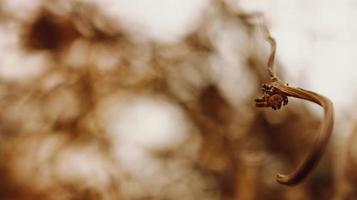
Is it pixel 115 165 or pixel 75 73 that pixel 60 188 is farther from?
pixel 75 73

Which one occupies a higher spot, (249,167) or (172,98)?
(172,98)

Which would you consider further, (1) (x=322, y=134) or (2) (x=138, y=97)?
(2) (x=138, y=97)

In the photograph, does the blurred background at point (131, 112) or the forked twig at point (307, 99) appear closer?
the forked twig at point (307, 99)

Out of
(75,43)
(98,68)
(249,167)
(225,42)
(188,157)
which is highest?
(75,43)

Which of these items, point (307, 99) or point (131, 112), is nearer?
point (307, 99)

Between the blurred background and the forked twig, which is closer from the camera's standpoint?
the forked twig

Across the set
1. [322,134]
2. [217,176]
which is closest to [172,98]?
[217,176]

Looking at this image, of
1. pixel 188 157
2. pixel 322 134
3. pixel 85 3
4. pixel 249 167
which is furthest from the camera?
pixel 85 3

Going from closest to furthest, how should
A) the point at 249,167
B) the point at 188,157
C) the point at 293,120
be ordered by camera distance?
the point at 293,120 < the point at 249,167 < the point at 188,157
